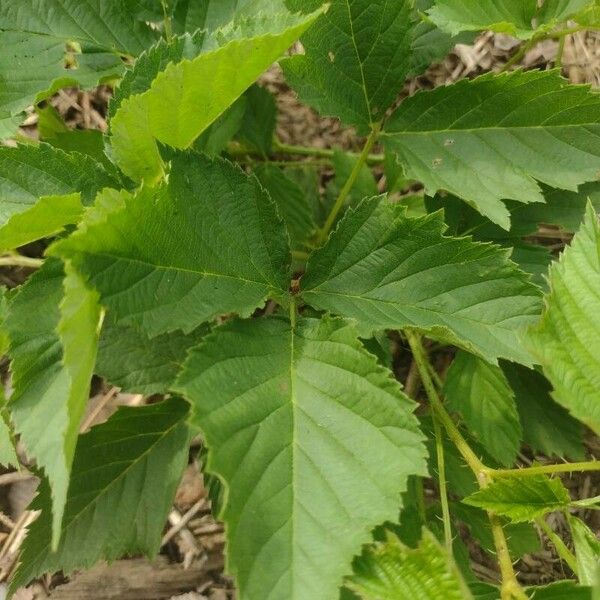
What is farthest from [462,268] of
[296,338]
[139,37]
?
[139,37]

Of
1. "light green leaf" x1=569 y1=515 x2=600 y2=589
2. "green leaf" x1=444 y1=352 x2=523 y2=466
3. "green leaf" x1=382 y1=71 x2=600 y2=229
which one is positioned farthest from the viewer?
"green leaf" x1=444 y1=352 x2=523 y2=466

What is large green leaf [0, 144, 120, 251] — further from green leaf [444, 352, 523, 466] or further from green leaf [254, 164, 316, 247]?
green leaf [444, 352, 523, 466]

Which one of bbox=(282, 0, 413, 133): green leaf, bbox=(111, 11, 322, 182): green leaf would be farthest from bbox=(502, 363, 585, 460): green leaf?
bbox=(111, 11, 322, 182): green leaf

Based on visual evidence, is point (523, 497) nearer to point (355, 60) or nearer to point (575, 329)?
point (575, 329)

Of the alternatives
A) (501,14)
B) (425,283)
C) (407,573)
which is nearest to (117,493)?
(407,573)

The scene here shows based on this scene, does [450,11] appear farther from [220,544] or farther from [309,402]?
[220,544]

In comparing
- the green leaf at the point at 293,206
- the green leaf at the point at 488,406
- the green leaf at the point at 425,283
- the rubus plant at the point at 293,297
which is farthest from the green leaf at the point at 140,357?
the green leaf at the point at 488,406

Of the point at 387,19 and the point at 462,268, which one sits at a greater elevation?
the point at 387,19
